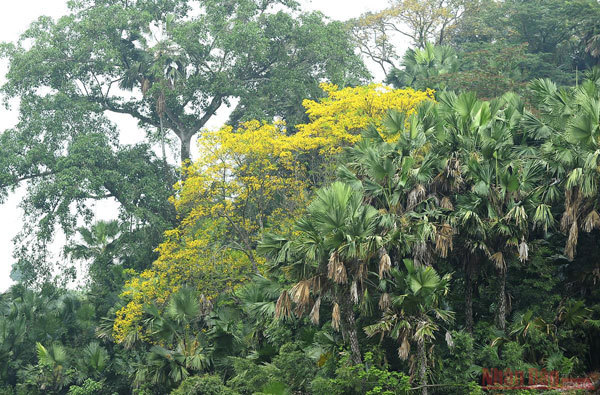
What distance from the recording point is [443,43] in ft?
149

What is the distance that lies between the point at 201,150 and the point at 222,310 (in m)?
6.98

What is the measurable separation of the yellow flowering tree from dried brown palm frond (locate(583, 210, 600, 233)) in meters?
9.77

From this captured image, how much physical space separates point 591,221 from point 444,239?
3.55m

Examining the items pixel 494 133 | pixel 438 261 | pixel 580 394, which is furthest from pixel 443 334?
pixel 494 133

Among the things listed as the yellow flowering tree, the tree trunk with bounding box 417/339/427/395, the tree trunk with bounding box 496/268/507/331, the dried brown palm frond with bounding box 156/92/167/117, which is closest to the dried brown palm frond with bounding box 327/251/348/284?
the tree trunk with bounding box 417/339/427/395

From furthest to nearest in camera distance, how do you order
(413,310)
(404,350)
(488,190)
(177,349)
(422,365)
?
(177,349) < (488,190) < (413,310) < (422,365) < (404,350)

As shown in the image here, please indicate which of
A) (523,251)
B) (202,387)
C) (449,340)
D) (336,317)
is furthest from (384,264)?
(202,387)

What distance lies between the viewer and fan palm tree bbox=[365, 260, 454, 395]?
674 inches

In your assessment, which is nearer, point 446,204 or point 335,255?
point 335,255

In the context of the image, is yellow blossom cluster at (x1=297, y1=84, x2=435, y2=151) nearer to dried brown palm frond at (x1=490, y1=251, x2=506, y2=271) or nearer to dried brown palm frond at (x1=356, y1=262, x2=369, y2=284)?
dried brown palm frond at (x1=490, y1=251, x2=506, y2=271)

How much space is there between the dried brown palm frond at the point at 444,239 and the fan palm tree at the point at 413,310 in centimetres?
88

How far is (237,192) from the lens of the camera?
90.2 feet

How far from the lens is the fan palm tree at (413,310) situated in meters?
17.1

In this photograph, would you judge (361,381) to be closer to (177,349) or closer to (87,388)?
(177,349)
